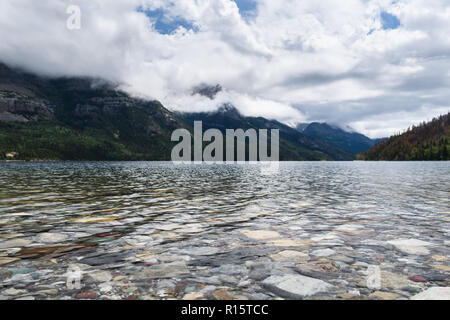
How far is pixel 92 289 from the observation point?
4.56 m

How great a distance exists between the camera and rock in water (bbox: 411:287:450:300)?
421 cm

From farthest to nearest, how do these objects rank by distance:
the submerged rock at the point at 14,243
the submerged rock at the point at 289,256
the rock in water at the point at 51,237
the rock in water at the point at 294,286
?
the rock in water at the point at 51,237, the submerged rock at the point at 14,243, the submerged rock at the point at 289,256, the rock in water at the point at 294,286

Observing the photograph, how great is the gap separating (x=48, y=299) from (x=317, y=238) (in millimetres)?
6338

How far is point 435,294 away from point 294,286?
79.7 inches

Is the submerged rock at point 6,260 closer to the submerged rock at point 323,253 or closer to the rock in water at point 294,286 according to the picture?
the rock in water at point 294,286

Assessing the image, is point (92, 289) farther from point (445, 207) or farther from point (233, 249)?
point (445, 207)

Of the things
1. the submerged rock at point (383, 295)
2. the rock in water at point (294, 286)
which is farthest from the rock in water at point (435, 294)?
the rock in water at point (294, 286)

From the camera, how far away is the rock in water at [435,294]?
4215 mm

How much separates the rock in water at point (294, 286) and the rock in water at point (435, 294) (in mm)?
1221

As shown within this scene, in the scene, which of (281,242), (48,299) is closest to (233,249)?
(281,242)

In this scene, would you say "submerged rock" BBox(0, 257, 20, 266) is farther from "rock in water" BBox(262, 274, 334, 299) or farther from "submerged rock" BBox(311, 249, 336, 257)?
"submerged rock" BBox(311, 249, 336, 257)

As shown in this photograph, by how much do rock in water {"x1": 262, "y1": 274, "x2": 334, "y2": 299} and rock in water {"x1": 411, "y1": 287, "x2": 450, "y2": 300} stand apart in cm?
122

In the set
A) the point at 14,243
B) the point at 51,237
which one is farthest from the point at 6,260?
the point at 51,237

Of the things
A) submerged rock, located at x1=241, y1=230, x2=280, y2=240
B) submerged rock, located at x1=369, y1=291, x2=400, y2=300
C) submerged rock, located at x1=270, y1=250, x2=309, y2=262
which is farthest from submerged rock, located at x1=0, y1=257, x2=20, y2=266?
submerged rock, located at x1=369, y1=291, x2=400, y2=300
